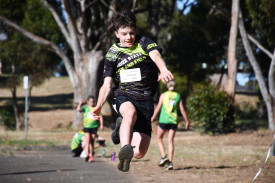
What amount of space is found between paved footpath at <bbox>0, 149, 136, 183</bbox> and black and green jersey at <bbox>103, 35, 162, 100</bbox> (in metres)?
2.78

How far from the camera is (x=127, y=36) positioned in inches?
220

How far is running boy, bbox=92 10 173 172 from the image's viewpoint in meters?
5.61

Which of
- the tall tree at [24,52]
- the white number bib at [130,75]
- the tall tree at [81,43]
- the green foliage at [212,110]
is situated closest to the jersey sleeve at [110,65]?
the white number bib at [130,75]

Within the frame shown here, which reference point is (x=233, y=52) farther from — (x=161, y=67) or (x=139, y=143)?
(x=161, y=67)

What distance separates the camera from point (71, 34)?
24.3 meters

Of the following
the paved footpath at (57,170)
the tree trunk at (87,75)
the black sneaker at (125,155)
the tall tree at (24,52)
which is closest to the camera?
the black sneaker at (125,155)

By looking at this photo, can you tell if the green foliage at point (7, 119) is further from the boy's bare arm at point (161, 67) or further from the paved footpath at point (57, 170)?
the boy's bare arm at point (161, 67)

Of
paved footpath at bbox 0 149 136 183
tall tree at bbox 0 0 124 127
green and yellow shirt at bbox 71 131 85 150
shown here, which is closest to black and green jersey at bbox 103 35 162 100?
paved footpath at bbox 0 149 136 183

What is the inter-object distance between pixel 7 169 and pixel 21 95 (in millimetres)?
52755

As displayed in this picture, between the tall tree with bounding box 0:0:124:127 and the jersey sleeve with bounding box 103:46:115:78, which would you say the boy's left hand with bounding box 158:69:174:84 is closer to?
the jersey sleeve with bounding box 103:46:115:78

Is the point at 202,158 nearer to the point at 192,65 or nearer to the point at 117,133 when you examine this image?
the point at 117,133

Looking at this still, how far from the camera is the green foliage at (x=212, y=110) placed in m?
19.7

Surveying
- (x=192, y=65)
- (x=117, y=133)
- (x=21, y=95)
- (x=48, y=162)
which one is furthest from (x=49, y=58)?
(x=21, y=95)

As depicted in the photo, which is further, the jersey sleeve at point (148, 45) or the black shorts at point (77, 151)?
the black shorts at point (77, 151)
